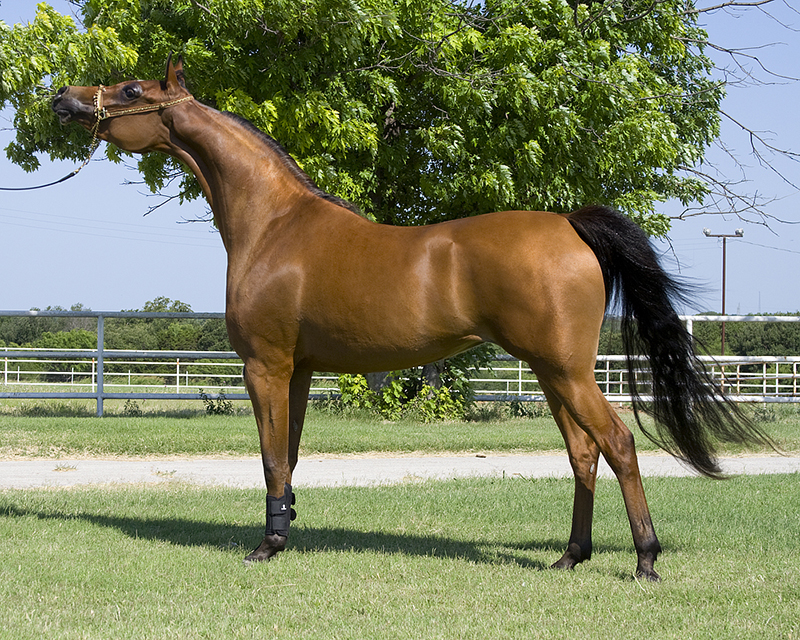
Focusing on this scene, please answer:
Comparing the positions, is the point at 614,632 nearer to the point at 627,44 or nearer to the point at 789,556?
the point at 789,556

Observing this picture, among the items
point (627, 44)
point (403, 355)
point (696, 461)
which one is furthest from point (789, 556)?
point (627, 44)

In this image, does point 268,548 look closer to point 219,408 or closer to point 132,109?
point 132,109

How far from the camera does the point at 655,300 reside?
15.0 feet

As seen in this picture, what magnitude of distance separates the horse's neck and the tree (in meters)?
5.30

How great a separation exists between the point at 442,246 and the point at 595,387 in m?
1.16

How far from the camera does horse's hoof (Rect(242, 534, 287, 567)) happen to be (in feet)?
15.4

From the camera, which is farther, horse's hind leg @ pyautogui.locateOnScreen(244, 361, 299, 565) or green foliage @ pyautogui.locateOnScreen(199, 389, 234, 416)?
green foliage @ pyautogui.locateOnScreen(199, 389, 234, 416)

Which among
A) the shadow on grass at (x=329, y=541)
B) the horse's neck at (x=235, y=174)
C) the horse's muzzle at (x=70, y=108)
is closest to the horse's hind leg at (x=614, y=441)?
the shadow on grass at (x=329, y=541)

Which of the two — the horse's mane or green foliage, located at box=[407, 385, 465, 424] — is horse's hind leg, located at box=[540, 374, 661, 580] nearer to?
the horse's mane

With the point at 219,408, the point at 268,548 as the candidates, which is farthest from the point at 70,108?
the point at 219,408

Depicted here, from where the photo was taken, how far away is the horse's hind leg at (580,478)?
464 cm

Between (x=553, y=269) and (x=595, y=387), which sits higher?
(x=553, y=269)

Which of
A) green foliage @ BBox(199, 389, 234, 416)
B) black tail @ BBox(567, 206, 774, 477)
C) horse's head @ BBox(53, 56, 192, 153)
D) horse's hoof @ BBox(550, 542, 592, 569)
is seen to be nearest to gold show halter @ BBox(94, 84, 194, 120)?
horse's head @ BBox(53, 56, 192, 153)

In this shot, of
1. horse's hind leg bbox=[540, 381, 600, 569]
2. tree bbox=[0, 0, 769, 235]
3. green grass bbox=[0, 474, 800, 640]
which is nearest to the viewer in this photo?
green grass bbox=[0, 474, 800, 640]
